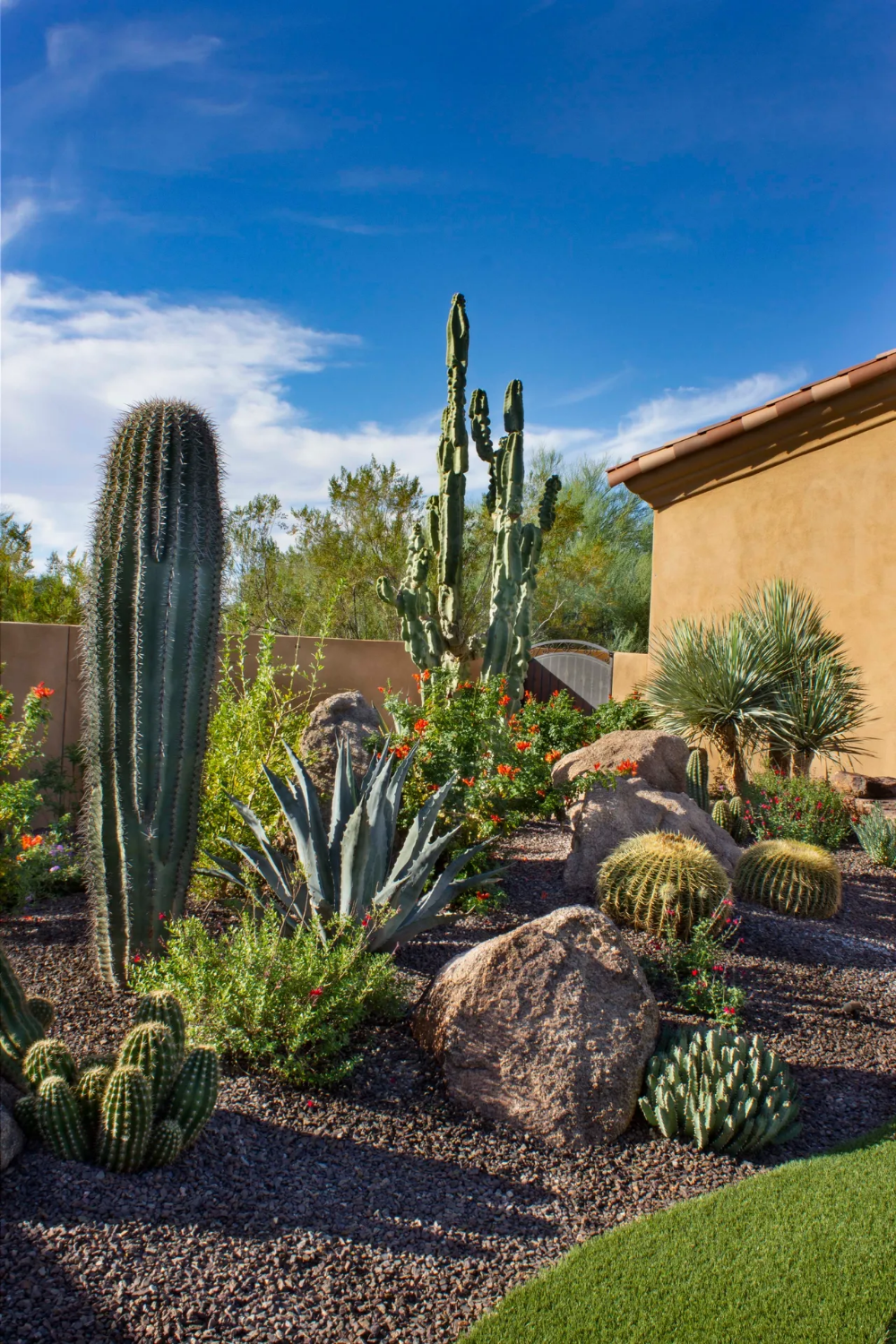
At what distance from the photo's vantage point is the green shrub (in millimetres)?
3553

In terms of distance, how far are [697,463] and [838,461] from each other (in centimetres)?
197

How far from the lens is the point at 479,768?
6.50m

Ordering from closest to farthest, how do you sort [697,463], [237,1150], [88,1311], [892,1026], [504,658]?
[88,1311] → [237,1150] → [892,1026] → [504,658] → [697,463]

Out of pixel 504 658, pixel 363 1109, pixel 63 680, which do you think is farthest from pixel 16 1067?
pixel 504 658

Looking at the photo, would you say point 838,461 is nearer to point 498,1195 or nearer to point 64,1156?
point 498,1195

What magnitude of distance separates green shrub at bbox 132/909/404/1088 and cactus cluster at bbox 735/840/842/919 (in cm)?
353

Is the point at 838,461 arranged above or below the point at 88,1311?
above

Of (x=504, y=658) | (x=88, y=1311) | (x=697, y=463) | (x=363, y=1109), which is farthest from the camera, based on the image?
(x=697, y=463)

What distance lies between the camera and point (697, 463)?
1298 cm

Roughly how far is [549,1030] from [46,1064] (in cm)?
188

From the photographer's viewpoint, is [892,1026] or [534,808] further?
[534,808]

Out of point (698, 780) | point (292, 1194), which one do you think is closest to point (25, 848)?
point (292, 1194)

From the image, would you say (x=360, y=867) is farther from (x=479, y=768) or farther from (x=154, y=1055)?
(x=479, y=768)

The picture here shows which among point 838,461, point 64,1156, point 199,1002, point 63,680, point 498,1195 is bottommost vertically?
point 498,1195
